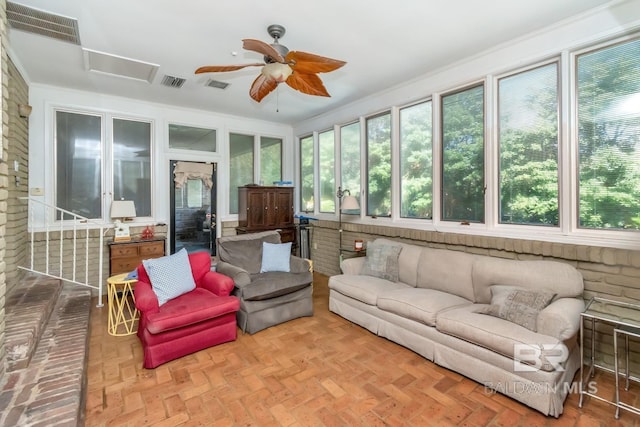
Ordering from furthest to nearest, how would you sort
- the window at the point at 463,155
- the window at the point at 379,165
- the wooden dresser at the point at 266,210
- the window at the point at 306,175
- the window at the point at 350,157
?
the window at the point at 306,175 < the wooden dresser at the point at 266,210 < the window at the point at 350,157 < the window at the point at 379,165 < the window at the point at 463,155

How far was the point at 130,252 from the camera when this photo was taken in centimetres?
425

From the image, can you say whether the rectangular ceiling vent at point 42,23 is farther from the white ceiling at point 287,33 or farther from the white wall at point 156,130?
the white wall at point 156,130

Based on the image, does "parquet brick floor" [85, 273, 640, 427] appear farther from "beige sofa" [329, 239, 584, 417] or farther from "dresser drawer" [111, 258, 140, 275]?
"dresser drawer" [111, 258, 140, 275]

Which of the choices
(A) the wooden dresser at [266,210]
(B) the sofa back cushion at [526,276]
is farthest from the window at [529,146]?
(A) the wooden dresser at [266,210]

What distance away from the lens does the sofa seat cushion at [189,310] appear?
2498 millimetres

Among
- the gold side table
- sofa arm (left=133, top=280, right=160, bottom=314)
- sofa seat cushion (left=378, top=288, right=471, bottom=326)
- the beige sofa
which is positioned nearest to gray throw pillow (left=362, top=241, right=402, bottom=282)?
the beige sofa

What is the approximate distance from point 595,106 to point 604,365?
2.12 m

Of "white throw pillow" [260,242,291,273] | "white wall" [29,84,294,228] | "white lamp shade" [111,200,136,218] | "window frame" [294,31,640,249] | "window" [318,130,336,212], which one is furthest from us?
"window" [318,130,336,212]

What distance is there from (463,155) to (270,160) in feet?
12.1

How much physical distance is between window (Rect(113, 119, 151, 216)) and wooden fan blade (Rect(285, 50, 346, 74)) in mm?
3392

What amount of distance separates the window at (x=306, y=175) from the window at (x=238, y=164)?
3.25 feet

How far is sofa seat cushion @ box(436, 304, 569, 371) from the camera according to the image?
1.95 meters

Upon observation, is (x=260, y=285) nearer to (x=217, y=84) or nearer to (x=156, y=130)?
(x=217, y=84)

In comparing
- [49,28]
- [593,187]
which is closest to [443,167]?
[593,187]
